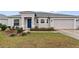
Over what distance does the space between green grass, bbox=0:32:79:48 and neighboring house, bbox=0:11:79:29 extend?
0.55 ft

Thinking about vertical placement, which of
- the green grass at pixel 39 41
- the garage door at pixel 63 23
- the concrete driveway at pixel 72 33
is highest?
the garage door at pixel 63 23

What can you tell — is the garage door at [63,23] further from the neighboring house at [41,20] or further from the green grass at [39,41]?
the green grass at [39,41]

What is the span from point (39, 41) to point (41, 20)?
0.38 meters

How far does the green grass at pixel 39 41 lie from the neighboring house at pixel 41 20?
0.17 meters

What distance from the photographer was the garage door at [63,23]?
309 inches

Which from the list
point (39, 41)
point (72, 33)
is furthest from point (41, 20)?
point (72, 33)

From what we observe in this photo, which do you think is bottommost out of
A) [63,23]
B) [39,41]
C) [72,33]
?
[39,41]

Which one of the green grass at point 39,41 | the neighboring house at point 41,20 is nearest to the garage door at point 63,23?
the neighboring house at point 41,20

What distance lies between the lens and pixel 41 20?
7.90 metres

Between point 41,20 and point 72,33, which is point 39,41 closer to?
point 41,20

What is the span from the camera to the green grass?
25.6 feet

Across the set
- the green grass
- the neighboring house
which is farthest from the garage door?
the green grass

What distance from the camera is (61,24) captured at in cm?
792
